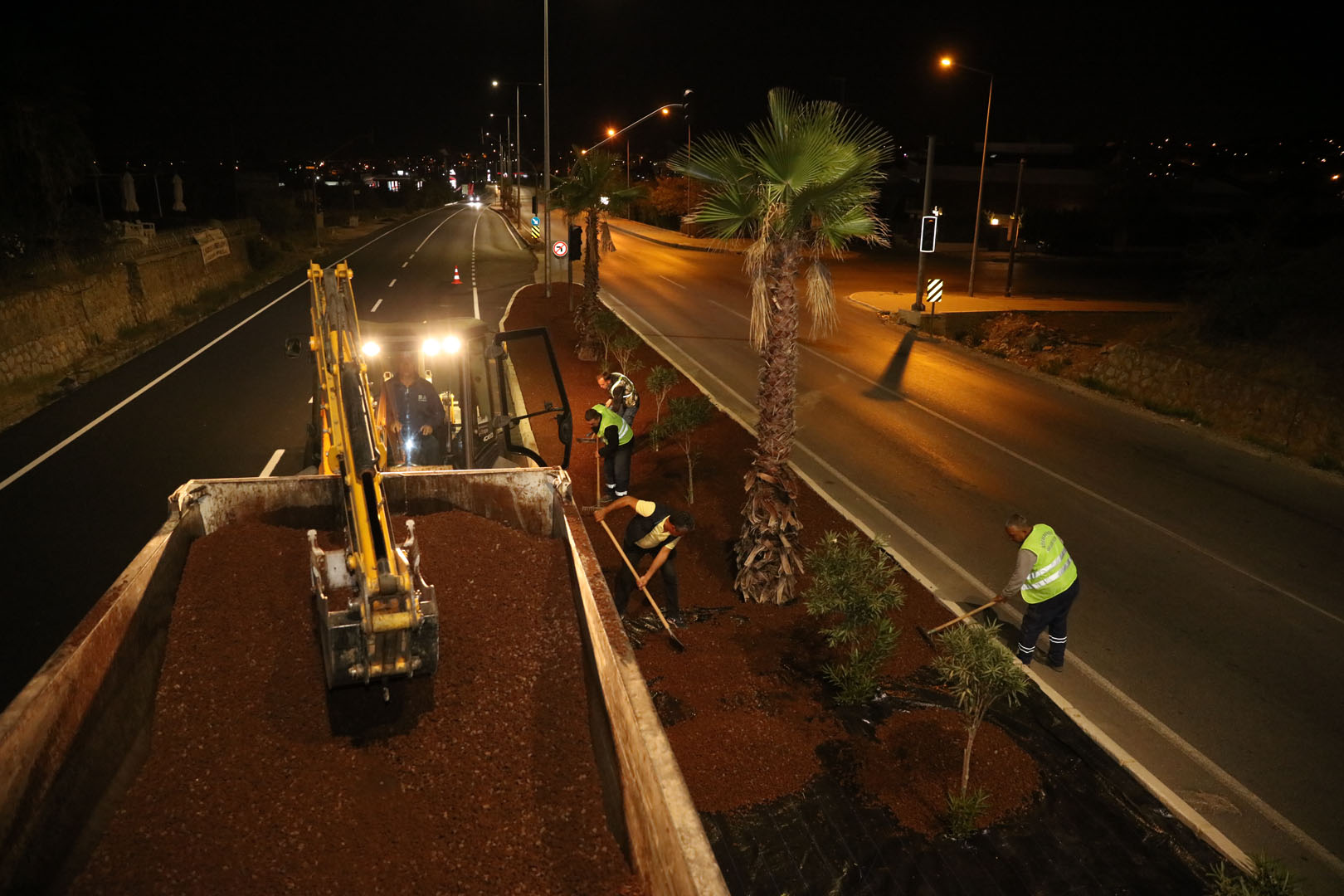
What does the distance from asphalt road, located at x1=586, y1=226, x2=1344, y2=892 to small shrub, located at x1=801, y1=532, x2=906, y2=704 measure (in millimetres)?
1660

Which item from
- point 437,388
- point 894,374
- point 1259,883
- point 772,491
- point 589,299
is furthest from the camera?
point 589,299

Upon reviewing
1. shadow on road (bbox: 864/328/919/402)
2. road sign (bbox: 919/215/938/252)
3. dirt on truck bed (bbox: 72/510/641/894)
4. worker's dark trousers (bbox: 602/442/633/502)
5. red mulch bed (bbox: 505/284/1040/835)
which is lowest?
shadow on road (bbox: 864/328/919/402)

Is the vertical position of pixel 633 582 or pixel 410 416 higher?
pixel 410 416

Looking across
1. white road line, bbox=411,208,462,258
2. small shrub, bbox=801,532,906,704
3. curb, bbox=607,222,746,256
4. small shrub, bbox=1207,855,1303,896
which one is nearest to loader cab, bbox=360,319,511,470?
small shrub, bbox=801,532,906,704

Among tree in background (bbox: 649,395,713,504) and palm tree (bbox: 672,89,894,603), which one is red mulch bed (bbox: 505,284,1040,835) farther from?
tree in background (bbox: 649,395,713,504)

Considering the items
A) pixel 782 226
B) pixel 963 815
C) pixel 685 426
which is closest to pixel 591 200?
pixel 685 426

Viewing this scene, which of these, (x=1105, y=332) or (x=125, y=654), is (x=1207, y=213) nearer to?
(x=1105, y=332)

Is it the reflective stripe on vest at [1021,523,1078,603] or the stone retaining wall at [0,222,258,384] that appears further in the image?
the stone retaining wall at [0,222,258,384]

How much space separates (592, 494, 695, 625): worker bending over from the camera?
24.1 feet

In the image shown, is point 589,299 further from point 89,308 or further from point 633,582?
point 633,582

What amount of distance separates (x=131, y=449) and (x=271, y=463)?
230cm

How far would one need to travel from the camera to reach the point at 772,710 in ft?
20.6

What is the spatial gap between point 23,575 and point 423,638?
22.3 ft

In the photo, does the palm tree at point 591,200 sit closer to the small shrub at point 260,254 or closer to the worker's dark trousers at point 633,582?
the worker's dark trousers at point 633,582
